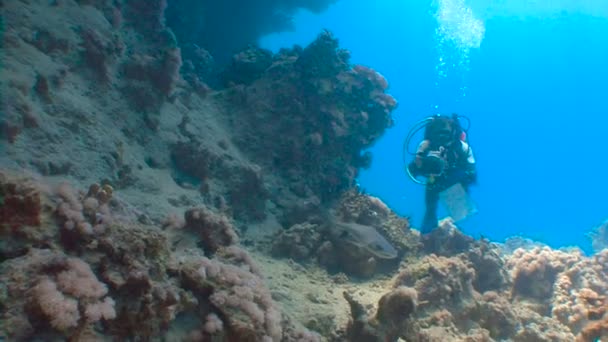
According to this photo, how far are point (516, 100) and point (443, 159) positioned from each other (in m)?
115

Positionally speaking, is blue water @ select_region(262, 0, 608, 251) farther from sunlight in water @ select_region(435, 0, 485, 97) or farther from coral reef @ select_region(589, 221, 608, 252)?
coral reef @ select_region(589, 221, 608, 252)

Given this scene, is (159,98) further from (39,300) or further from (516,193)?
(516,193)

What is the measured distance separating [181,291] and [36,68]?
4.24m

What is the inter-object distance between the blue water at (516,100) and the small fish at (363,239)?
195 ft

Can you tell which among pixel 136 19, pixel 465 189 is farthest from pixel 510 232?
pixel 136 19

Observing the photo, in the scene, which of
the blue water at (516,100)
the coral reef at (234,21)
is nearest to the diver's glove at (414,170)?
the coral reef at (234,21)

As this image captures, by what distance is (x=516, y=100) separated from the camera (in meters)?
108

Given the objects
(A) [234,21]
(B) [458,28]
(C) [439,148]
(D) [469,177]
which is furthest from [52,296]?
(B) [458,28]

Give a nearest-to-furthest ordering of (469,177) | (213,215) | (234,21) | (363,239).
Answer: (213,215) → (363,239) → (469,177) → (234,21)

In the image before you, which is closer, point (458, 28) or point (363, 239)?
point (363, 239)

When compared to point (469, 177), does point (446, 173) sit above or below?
below

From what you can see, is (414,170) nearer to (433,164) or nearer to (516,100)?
(433,164)

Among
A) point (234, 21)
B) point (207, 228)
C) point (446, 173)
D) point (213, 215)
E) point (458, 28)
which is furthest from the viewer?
point (458, 28)

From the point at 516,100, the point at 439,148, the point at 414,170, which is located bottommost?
the point at 414,170
